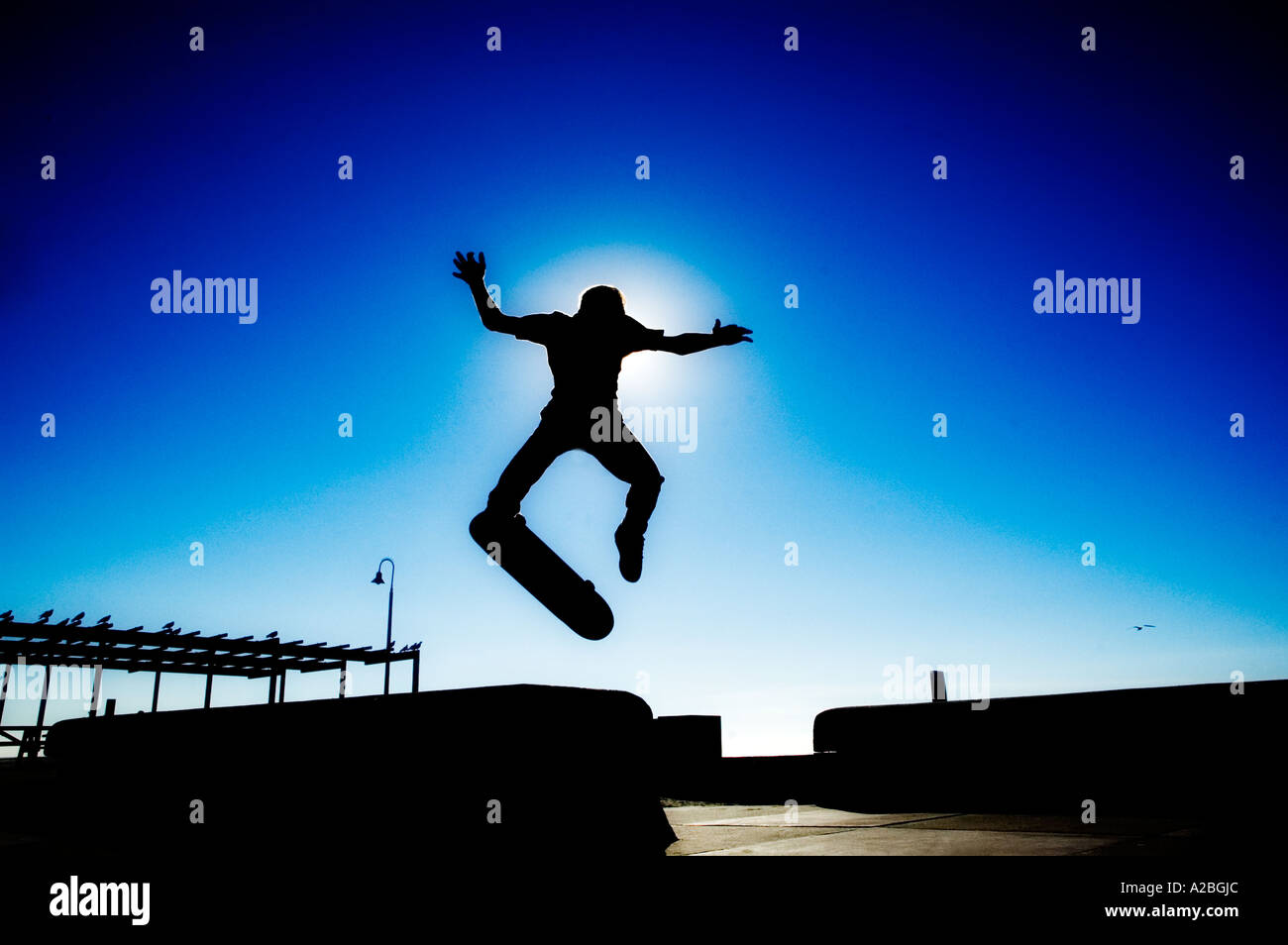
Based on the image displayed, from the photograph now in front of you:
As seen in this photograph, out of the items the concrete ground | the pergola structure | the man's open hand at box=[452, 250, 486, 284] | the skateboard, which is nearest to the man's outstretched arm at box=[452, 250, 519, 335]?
the man's open hand at box=[452, 250, 486, 284]

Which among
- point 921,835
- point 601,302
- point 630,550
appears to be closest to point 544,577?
point 630,550

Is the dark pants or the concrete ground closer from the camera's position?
the concrete ground

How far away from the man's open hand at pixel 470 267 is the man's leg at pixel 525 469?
1.25 meters

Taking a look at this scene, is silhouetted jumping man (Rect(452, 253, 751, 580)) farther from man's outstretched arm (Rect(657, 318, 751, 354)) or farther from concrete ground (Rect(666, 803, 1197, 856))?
concrete ground (Rect(666, 803, 1197, 856))

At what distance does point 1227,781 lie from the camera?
5.20 m

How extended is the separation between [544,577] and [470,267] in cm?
230

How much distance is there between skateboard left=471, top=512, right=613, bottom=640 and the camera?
5191 millimetres

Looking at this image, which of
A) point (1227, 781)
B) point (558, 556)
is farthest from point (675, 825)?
point (1227, 781)

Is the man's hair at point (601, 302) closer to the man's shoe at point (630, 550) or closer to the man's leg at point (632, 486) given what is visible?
the man's leg at point (632, 486)

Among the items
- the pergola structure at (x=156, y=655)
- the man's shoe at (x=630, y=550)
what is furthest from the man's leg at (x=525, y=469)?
the pergola structure at (x=156, y=655)
